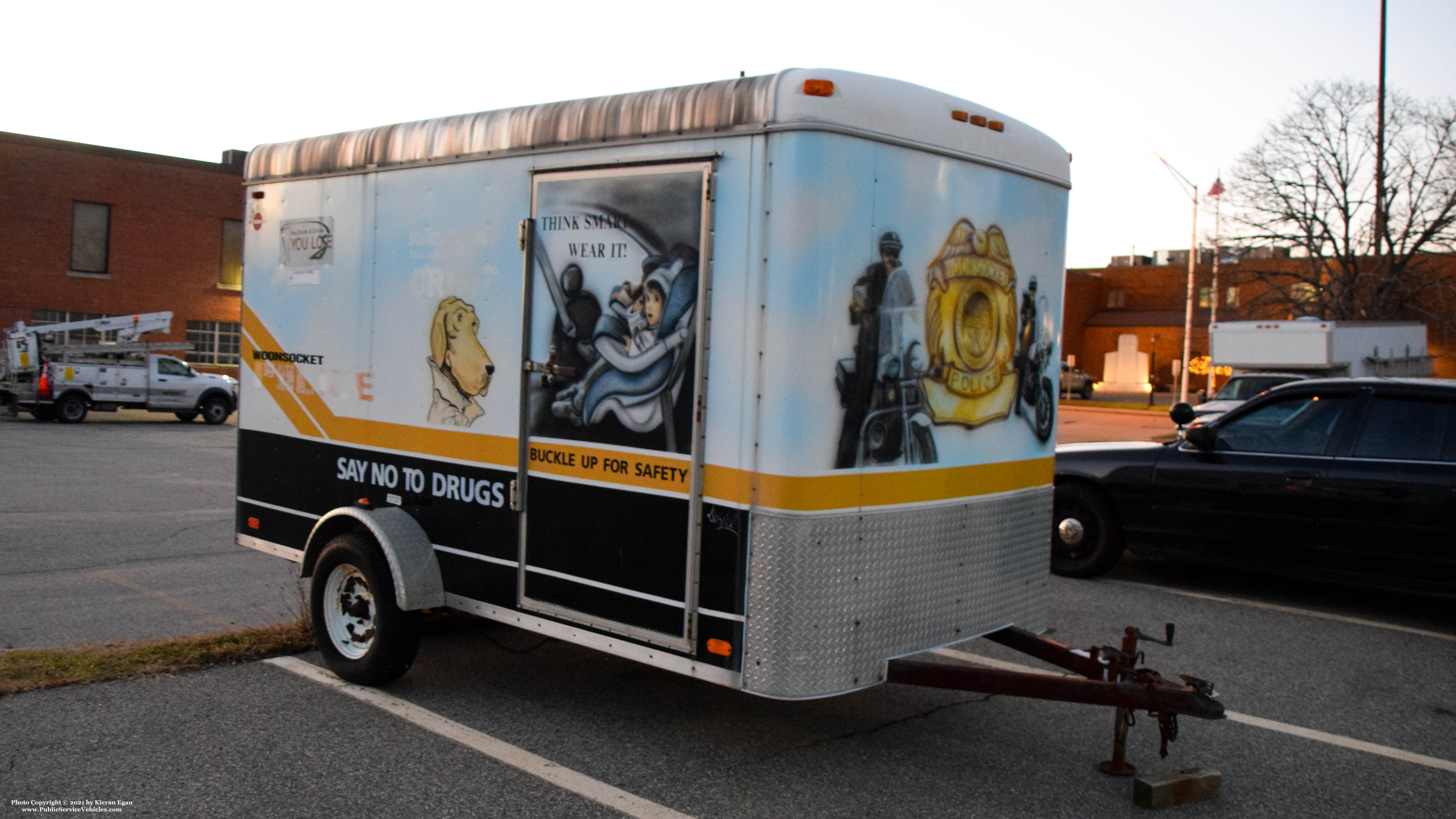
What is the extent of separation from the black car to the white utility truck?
2074 cm

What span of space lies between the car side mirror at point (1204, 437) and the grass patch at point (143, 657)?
6.06m

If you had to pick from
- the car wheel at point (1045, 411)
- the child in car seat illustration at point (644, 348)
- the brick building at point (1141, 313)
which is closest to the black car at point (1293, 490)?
the car wheel at point (1045, 411)

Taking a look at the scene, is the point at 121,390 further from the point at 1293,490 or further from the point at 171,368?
the point at 1293,490

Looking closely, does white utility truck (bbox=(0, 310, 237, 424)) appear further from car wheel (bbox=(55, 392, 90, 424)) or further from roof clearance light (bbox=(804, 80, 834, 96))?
roof clearance light (bbox=(804, 80, 834, 96))

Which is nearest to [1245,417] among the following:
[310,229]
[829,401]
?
[829,401]

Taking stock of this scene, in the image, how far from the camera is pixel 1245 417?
8031 mm

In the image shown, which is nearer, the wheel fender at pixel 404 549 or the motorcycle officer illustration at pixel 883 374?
the motorcycle officer illustration at pixel 883 374

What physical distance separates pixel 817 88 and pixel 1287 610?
571cm

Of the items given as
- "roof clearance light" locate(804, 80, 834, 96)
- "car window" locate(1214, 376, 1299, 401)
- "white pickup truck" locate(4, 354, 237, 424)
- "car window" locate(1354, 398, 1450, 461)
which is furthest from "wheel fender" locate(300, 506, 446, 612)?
"white pickup truck" locate(4, 354, 237, 424)

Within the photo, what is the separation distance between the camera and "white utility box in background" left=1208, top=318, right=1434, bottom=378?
20.6m

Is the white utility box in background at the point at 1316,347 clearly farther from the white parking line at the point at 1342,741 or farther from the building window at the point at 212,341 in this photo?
the building window at the point at 212,341

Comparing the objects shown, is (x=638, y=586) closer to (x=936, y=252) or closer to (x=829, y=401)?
(x=829, y=401)

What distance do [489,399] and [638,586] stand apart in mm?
1196

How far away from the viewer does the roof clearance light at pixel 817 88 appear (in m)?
4.02
